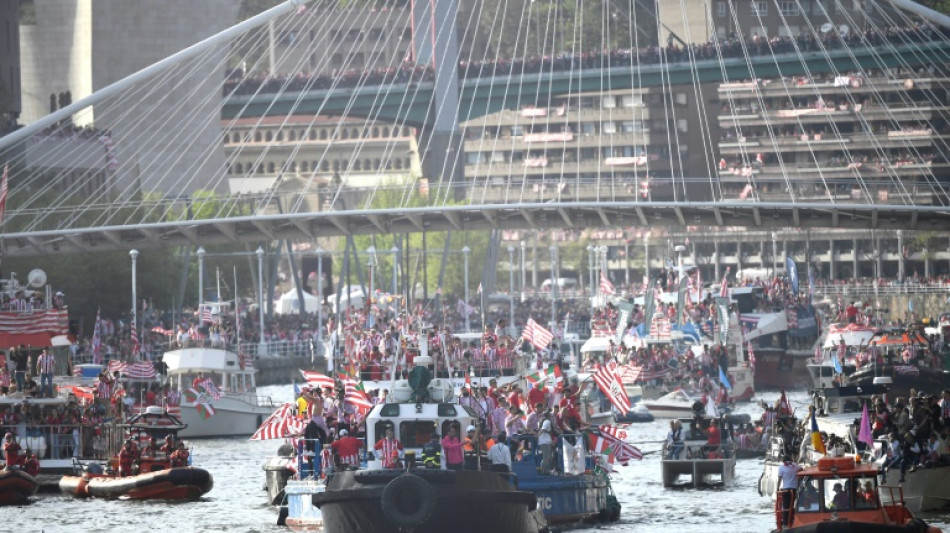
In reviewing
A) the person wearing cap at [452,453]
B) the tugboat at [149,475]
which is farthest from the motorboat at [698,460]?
the person wearing cap at [452,453]

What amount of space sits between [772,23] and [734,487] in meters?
133

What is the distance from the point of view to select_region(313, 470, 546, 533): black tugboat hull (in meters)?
45.6

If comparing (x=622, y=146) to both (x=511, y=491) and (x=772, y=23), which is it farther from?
(x=511, y=491)

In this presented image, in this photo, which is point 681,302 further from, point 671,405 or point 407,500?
point 407,500

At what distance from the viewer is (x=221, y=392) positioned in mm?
91688

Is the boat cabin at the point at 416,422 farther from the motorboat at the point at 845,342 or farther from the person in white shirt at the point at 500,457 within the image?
the motorboat at the point at 845,342

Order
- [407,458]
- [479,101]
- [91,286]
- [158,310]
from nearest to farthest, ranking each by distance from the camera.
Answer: [407,458]
[91,286]
[158,310]
[479,101]

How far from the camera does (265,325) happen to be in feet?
466

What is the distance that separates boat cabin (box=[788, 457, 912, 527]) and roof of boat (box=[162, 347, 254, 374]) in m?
49.7

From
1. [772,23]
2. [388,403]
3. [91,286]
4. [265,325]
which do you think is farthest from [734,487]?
[772,23]

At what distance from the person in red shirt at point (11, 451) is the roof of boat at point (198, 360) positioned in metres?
27.4

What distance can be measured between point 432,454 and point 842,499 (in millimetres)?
8368

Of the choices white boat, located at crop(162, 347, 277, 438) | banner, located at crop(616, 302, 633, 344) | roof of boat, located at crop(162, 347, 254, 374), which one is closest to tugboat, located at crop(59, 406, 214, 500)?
white boat, located at crop(162, 347, 277, 438)

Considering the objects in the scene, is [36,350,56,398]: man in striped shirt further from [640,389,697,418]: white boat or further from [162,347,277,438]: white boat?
[640,389,697,418]: white boat
